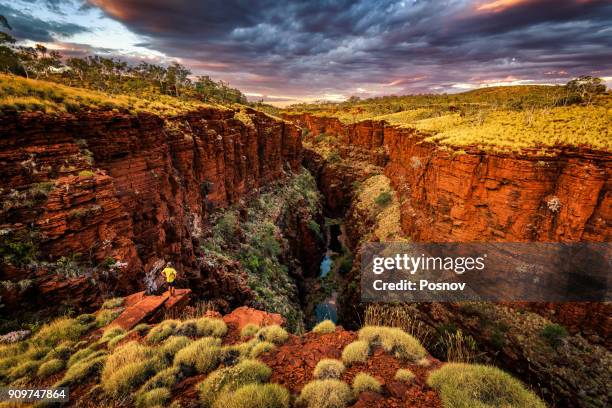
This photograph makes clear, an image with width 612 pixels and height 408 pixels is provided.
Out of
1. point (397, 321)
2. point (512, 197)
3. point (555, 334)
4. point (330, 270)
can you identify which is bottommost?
point (330, 270)

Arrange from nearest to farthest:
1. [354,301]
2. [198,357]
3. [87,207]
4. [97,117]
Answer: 1. [198,357]
2. [87,207]
3. [97,117]
4. [354,301]

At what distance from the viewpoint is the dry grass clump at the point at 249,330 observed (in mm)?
7926

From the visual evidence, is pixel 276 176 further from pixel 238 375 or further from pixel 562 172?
pixel 238 375

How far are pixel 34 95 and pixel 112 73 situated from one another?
4068 cm

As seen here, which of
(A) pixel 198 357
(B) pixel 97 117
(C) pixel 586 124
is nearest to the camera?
(A) pixel 198 357

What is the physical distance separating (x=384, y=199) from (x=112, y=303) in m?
33.7

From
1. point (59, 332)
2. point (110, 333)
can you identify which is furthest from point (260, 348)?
point (59, 332)

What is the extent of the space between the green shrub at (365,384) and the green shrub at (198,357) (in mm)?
3296

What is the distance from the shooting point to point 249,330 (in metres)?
8.09

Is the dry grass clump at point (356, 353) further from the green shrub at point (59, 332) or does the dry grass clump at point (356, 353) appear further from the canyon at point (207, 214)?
the canyon at point (207, 214)

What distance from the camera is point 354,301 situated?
25734 mm

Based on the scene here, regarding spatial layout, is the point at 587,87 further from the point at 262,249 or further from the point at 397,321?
the point at 262,249

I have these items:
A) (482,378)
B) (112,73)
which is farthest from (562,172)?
(112,73)

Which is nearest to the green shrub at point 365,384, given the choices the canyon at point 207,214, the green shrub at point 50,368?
the green shrub at point 50,368
